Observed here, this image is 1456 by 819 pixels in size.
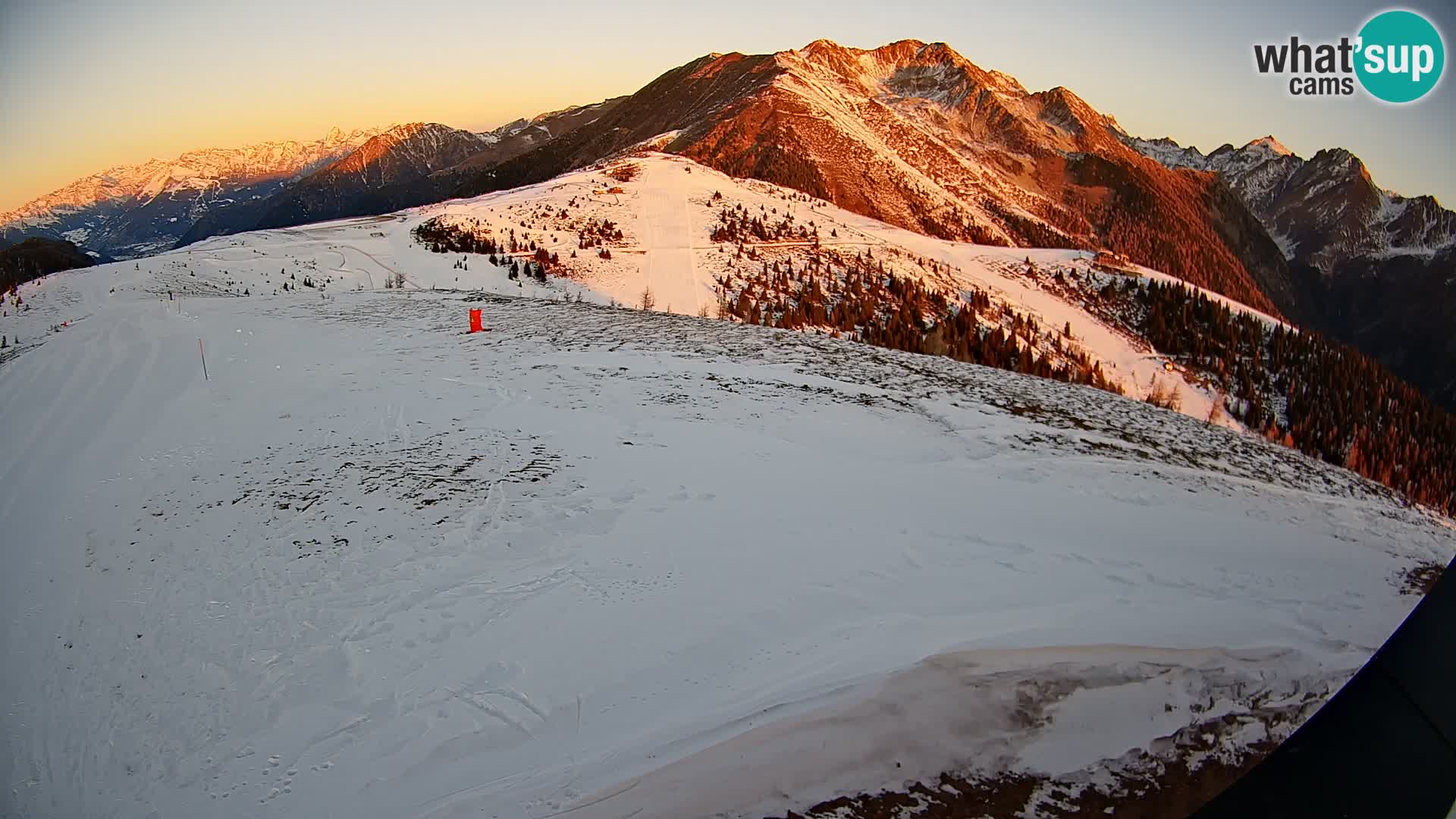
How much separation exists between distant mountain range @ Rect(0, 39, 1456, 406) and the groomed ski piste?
2301 inches

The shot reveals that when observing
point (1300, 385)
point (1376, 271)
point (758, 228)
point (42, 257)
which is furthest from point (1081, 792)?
point (1376, 271)

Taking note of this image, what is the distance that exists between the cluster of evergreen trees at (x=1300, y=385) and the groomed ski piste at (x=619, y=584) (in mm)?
22802

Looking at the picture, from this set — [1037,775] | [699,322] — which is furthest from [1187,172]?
[1037,775]

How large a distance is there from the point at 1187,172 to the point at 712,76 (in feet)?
421

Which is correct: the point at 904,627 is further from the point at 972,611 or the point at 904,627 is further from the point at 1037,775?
the point at 1037,775

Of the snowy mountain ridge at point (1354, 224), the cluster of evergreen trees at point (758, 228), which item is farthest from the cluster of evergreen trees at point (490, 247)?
the snowy mountain ridge at point (1354, 224)

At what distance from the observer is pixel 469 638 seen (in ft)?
16.2

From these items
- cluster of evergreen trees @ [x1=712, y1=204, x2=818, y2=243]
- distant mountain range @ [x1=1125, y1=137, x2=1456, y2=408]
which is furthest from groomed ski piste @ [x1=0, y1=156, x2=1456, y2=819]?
distant mountain range @ [x1=1125, y1=137, x2=1456, y2=408]

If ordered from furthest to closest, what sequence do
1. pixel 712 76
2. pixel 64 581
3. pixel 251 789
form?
pixel 712 76
pixel 64 581
pixel 251 789

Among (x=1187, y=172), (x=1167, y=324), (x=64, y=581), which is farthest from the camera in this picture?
(x=1187, y=172)

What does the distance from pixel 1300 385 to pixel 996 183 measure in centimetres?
8310

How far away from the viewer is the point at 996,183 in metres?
107

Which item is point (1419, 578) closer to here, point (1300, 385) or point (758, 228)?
point (1300, 385)

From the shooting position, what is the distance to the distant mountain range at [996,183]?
7581cm
